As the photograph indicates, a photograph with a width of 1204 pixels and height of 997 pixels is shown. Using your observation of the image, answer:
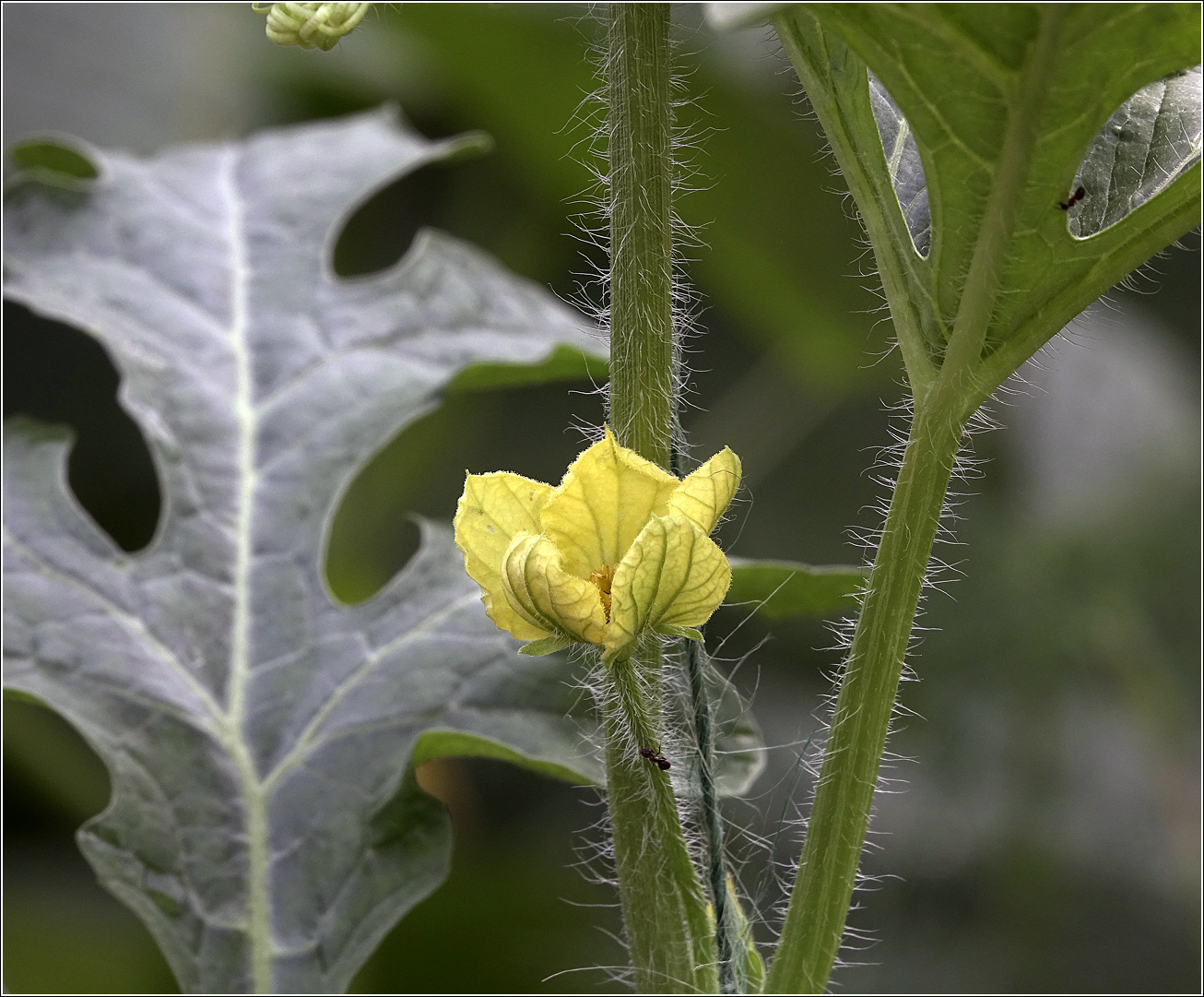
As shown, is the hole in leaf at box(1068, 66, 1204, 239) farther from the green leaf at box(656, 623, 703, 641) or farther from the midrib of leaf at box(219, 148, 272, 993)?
the midrib of leaf at box(219, 148, 272, 993)

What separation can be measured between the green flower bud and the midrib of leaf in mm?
577

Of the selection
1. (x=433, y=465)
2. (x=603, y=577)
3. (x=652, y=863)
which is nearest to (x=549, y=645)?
(x=603, y=577)

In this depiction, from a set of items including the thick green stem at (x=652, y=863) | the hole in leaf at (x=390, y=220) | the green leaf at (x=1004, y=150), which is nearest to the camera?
the green leaf at (x=1004, y=150)

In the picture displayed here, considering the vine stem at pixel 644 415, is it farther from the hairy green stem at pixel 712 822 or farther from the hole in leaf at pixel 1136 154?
the hole in leaf at pixel 1136 154

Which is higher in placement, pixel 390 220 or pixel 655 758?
pixel 390 220

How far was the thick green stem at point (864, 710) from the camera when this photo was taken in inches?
20.7

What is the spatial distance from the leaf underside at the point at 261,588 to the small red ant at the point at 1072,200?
1.46 feet


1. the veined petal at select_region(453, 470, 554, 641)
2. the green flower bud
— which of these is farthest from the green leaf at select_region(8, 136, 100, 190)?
the veined petal at select_region(453, 470, 554, 641)

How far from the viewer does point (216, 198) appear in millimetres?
1183

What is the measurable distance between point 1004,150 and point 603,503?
0.77ft

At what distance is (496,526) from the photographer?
1.68 feet

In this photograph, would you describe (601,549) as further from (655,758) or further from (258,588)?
(258,588)

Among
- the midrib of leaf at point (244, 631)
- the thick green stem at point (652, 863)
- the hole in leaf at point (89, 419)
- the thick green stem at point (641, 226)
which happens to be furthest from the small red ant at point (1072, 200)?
the hole in leaf at point (89, 419)

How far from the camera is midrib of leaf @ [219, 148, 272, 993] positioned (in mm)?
848
